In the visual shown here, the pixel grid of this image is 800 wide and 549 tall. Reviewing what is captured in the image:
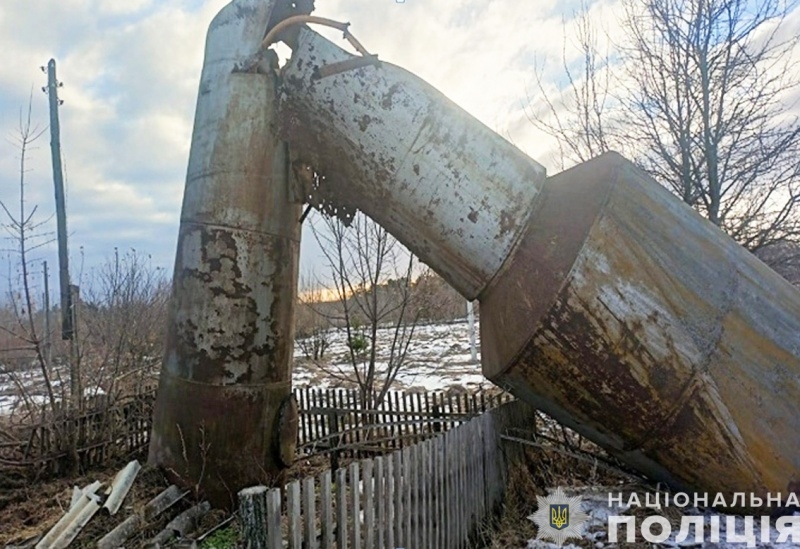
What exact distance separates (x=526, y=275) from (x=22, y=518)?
502 cm

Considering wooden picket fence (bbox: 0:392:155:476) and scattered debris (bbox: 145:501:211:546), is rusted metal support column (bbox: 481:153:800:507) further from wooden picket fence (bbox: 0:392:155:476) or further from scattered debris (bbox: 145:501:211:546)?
wooden picket fence (bbox: 0:392:155:476)

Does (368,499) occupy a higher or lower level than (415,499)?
higher

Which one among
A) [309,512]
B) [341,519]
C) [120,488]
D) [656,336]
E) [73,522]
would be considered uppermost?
[656,336]

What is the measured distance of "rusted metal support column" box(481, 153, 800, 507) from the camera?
333cm

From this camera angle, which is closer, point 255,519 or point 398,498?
point 255,519

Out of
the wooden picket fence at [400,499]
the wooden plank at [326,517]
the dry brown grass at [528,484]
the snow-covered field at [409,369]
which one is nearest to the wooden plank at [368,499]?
the wooden picket fence at [400,499]

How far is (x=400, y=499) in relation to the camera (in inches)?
138

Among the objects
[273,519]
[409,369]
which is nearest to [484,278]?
[273,519]

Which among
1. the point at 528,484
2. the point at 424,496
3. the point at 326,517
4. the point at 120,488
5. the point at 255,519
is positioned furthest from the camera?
the point at 528,484

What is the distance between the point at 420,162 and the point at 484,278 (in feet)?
3.25

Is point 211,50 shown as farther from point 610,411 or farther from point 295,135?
point 610,411

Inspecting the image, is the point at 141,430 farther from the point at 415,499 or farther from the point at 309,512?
the point at 309,512

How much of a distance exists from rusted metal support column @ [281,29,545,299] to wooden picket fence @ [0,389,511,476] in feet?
10.4

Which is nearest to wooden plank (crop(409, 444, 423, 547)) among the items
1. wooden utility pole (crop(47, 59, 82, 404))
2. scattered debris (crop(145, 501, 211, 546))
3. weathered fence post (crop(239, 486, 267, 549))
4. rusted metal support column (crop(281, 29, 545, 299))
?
rusted metal support column (crop(281, 29, 545, 299))
